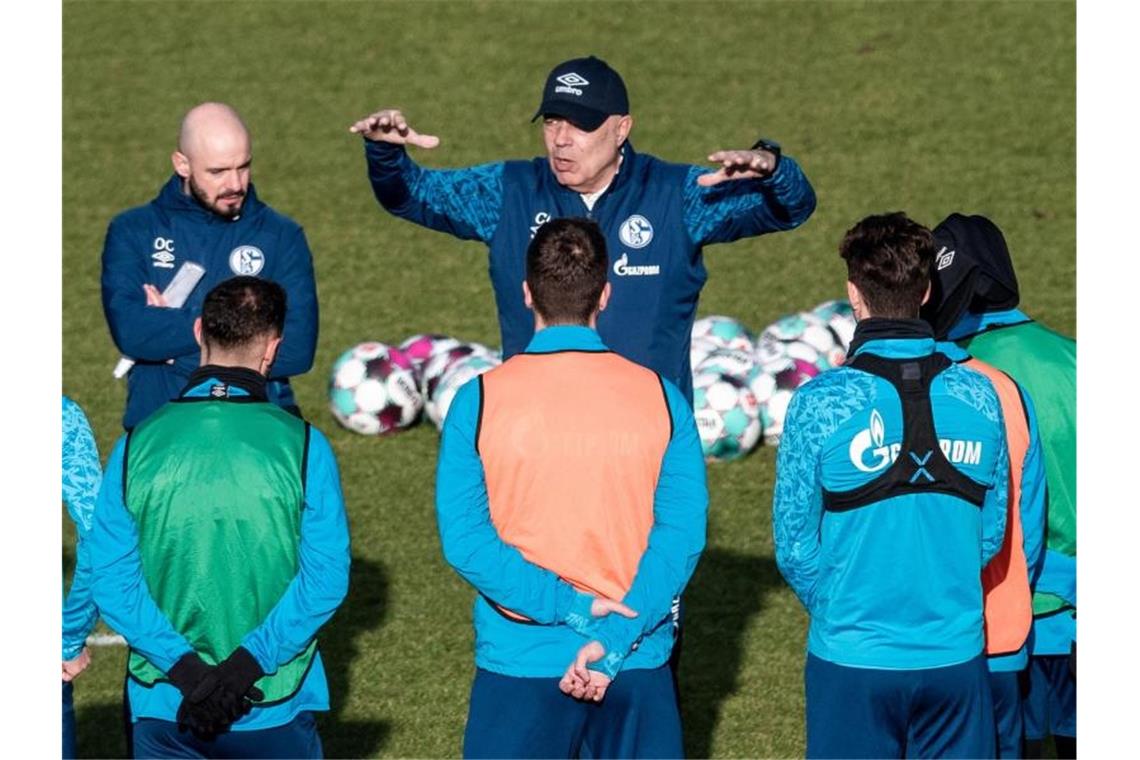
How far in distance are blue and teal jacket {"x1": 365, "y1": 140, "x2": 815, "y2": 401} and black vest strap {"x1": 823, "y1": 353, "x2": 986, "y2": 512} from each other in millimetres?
1947

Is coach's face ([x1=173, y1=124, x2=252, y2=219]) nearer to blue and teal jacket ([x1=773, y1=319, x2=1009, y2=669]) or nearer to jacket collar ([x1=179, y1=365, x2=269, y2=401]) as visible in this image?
jacket collar ([x1=179, y1=365, x2=269, y2=401])

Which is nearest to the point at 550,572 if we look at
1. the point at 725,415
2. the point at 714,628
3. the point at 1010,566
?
the point at 1010,566

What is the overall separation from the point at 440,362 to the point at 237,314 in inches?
325

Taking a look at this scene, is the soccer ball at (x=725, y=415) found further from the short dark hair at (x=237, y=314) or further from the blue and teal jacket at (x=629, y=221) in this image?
the short dark hair at (x=237, y=314)

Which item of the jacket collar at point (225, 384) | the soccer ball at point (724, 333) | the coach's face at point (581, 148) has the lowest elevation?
the jacket collar at point (225, 384)

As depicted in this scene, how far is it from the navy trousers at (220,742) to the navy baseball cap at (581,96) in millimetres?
2906

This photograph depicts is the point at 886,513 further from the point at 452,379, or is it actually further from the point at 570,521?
the point at 452,379

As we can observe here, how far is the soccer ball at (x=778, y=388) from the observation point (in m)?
14.3

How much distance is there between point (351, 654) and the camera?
11.0 meters

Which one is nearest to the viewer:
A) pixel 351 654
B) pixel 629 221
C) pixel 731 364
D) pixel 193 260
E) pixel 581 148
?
pixel 581 148

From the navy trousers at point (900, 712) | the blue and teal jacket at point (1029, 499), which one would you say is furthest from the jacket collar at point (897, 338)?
the navy trousers at point (900, 712)

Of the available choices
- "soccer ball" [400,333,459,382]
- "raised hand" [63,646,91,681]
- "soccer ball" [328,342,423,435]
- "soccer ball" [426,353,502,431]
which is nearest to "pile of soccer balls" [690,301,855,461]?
"soccer ball" [426,353,502,431]

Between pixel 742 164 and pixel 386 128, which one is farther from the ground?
pixel 386 128

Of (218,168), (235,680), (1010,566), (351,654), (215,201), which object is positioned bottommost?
(351,654)
